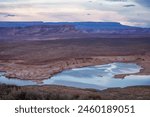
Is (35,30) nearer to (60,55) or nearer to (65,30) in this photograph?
(65,30)

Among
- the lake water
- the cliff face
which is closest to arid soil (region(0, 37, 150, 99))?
the lake water

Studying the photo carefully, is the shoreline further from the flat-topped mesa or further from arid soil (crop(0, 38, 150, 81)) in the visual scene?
the flat-topped mesa

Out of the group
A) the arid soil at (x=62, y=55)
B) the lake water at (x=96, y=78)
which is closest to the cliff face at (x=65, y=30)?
the arid soil at (x=62, y=55)

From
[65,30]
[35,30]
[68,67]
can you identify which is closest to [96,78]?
[68,67]

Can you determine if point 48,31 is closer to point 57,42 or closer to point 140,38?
point 57,42

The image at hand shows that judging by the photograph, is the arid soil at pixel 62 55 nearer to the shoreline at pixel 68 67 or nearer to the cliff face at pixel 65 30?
the shoreline at pixel 68 67

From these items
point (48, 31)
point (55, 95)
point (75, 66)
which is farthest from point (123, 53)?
point (55, 95)

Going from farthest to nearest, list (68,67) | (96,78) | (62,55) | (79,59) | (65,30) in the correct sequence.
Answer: (65,30) → (62,55) → (79,59) → (68,67) → (96,78)
